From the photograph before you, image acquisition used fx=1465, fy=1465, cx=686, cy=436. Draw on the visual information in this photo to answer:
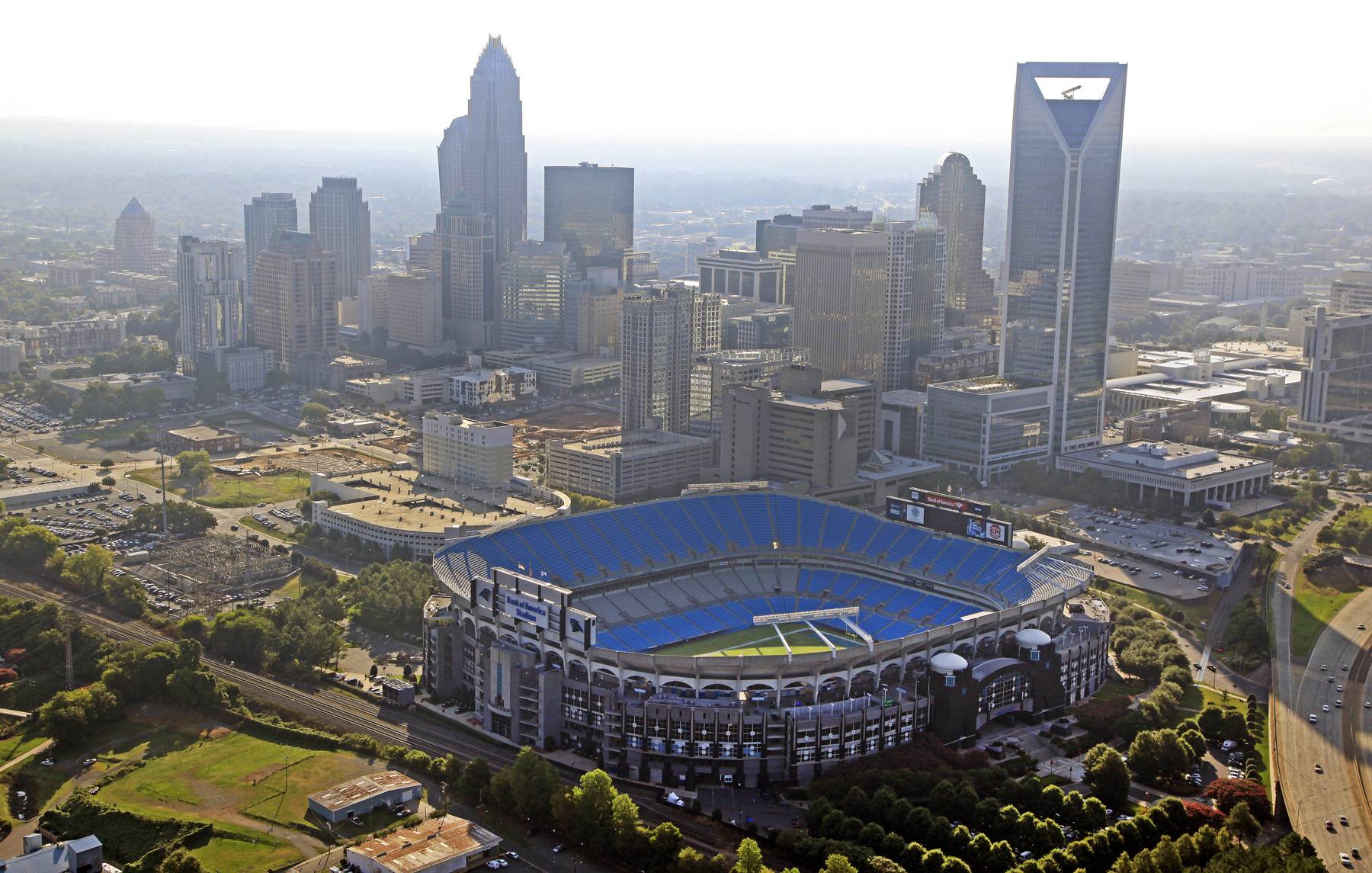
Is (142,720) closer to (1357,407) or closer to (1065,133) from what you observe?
(1065,133)

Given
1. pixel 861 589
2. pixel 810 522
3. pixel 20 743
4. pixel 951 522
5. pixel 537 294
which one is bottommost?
pixel 20 743

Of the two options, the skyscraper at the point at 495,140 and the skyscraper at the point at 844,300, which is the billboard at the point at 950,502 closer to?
the skyscraper at the point at 844,300

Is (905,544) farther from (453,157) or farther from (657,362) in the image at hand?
(453,157)

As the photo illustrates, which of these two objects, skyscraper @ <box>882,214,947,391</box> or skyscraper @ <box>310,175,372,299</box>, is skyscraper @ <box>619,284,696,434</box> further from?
skyscraper @ <box>310,175,372,299</box>

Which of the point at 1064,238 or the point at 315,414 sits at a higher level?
the point at 1064,238

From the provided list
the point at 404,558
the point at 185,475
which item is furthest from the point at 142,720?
the point at 185,475

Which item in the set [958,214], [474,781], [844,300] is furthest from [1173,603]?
[958,214]

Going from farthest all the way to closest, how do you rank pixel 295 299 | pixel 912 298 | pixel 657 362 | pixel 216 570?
pixel 295 299 < pixel 912 298 < pixel 657 362 < pixel 216 570
